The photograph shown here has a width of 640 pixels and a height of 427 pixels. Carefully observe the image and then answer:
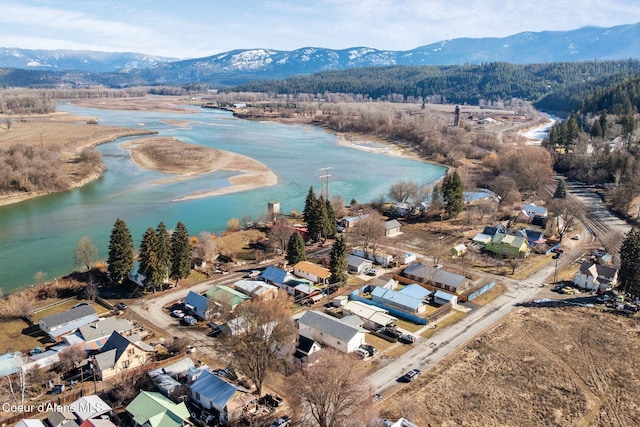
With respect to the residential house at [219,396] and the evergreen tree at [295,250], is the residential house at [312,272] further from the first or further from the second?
the residential house at [219,396]

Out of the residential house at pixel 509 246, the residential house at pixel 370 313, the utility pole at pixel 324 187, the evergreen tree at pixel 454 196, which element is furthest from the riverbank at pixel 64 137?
the residential house at pixel 509 246

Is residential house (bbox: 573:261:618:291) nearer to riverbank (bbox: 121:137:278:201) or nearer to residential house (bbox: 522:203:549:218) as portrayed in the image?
residential house (bbox: 522:203:549:218)

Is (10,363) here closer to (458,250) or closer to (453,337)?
(453,337)

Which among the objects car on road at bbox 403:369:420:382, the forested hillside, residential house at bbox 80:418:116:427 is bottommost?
car on road at bbox 403:369:420:382

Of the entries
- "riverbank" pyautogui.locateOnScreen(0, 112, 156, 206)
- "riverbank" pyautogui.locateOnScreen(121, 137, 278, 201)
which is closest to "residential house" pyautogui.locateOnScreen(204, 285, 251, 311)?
"riverbank" pyautogui.locateOnScreen(121, 137, 278, 201)

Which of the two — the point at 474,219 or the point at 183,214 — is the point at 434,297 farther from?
the point at 183,214

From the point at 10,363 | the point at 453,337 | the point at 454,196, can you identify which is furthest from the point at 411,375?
the point at 454,196

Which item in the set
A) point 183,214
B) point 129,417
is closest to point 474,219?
point 183,214
